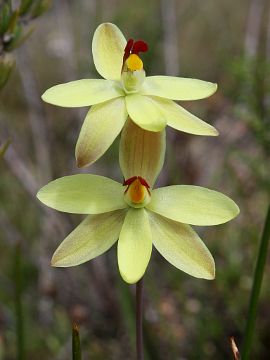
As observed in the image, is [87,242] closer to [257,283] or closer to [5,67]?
[257,283]

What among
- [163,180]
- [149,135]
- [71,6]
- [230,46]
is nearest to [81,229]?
[149,135]

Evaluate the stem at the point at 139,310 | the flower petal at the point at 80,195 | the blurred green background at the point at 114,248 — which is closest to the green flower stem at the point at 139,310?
the stem at the point at 139,310

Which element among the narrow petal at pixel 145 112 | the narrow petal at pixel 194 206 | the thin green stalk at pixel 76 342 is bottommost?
the thin green stalk at pixel 76 342

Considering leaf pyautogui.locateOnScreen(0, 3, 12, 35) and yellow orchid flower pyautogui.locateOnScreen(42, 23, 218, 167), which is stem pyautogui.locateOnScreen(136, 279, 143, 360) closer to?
yellow orchid flower pyautogui.locateOnScreen(42, 23, 218, 167)

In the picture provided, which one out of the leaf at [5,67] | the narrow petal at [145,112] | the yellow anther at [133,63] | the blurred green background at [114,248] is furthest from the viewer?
the blurred green background at [114,248]

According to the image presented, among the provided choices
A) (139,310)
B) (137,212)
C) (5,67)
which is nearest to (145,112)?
(137,212)

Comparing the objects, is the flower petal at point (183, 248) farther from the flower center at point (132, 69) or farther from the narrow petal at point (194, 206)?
the flower center at point (132, 69)

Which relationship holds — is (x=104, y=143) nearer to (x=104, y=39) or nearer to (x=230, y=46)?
(x=104, y=39)
